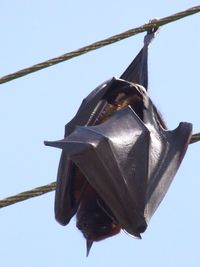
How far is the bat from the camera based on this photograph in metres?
8.07

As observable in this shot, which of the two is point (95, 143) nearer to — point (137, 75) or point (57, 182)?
point (57, 182)

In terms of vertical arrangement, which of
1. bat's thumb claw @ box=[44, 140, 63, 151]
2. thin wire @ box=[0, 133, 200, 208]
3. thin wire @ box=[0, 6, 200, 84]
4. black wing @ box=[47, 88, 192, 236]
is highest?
thin wire @ box=[0, 6, 200, 84]

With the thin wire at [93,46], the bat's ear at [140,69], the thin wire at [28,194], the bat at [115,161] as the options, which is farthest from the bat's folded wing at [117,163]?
the bat's ear at [140,69]

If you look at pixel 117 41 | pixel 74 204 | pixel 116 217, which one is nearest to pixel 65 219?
pixel 74 204

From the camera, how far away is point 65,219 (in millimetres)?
8664

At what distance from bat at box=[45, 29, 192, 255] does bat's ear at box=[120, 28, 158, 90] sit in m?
0.42

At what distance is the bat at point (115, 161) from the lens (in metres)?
8.07

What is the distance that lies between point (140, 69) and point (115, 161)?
4.77 feet

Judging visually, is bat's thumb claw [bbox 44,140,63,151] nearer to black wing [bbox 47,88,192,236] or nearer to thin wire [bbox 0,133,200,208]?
black wing [bbox 47,88,192,236]

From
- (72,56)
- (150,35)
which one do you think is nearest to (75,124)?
(72,56)

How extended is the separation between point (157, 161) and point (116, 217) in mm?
605

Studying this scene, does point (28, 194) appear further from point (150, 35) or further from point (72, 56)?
point (150, 35)

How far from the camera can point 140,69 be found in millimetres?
9484

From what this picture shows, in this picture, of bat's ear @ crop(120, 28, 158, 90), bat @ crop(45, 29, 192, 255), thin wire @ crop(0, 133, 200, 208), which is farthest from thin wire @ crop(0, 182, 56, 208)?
bat's ear @ crop(120, 28, 158, 90)
